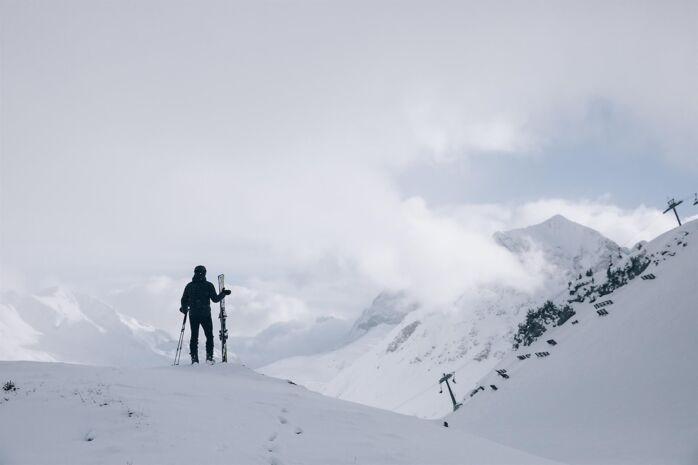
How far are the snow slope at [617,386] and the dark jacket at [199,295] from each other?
16857 millimetres

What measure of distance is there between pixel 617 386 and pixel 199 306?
22327 millimetres

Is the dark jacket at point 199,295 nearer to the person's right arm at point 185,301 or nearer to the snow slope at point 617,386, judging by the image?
the person's right arm at point 185,301

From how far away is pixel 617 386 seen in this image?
23.9 metres

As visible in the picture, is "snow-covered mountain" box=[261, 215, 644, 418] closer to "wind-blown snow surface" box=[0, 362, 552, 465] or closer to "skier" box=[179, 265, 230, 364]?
"skier" box=[179, 265, 230, 364]

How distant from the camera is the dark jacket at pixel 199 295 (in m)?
14.9

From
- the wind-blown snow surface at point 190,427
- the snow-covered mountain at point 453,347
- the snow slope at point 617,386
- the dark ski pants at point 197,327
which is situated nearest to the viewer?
the wind-blown snow surface at point 190,427

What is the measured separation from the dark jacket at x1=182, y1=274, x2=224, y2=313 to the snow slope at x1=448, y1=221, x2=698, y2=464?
664 inches

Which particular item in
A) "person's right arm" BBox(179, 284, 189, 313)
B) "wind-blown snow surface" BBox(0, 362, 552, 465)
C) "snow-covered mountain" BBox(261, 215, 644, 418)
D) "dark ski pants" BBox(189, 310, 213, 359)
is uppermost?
"snow-covered mountain" BBox(261, 215, 644, 418)

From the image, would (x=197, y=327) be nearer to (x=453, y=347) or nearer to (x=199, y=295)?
(x=199, y=295)

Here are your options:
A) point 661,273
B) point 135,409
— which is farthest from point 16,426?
point 661,273

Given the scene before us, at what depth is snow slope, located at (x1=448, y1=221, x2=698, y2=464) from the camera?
1912 centimetres

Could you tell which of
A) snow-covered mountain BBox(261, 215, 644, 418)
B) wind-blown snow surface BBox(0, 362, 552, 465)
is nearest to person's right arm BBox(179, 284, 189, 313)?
wind-blown snow surface BBox(0, 362, 552, 465)

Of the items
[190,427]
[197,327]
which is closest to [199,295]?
[197,327]

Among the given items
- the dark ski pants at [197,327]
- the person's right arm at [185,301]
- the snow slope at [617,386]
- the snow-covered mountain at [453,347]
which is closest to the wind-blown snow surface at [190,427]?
the dark ski pants at [197,327]
